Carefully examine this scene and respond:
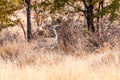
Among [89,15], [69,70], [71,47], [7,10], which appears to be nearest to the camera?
[69,70]

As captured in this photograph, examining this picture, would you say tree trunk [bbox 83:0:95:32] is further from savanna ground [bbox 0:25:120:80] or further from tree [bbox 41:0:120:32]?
savanna ground [bbox 0:25:120:80]

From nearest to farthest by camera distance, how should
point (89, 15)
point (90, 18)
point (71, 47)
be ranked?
point (71, 47) < point (90, 18) < point (89, 15)

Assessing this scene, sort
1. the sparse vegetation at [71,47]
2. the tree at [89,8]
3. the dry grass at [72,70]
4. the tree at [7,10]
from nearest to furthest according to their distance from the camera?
the dry grass at [72,70] < the sparse vegetation at [71,47] < the tree at [89,8] < the tree at [7,10]

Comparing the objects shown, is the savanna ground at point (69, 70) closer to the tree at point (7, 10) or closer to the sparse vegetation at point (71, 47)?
the sparse vegetation at point (71, 47)

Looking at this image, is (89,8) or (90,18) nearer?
(90,18)

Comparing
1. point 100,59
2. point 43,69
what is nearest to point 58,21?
point 100,59

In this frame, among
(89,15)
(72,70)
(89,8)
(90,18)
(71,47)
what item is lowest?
(71,47)

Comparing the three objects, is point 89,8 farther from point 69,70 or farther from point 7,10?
point 69,70

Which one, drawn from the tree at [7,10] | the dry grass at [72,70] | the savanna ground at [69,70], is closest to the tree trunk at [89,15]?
the savanna ground at [69,70]

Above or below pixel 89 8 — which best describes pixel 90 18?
below

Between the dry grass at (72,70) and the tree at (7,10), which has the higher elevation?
the tree at (7,10)

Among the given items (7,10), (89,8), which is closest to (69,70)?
(89,8)

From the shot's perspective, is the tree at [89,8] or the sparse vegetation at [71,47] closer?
the sparse vegetation at [71,47]

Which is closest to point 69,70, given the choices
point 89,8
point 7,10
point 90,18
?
point 90,18
